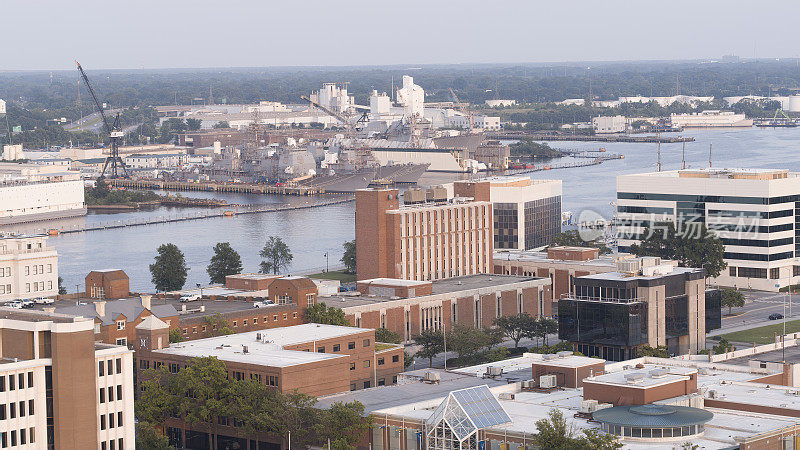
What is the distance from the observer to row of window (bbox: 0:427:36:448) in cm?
2116

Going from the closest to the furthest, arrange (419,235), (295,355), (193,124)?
(295,355)
(419,235)
(193,124)

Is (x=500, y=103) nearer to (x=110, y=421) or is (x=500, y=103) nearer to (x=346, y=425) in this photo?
(x=346, y=425)

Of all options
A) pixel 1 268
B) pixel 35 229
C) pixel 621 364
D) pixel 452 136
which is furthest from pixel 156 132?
pixel 621 364

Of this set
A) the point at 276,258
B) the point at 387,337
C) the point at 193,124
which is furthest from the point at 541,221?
the point at 193,124

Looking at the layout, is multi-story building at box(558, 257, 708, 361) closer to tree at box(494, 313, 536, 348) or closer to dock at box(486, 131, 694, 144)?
tree at box(494, 313, 536, 348)

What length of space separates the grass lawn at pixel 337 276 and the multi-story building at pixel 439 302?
6.94 metres

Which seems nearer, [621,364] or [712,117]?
[621,364]

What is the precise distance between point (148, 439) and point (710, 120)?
129169mm

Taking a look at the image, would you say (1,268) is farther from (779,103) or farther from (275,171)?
(779,103)

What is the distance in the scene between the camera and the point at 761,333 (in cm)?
3788

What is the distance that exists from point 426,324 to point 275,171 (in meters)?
60.5

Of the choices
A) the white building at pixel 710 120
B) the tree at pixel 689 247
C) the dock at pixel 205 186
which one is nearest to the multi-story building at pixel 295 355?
the tree at pixel 689 247

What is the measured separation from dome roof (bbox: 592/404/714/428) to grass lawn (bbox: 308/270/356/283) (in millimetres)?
26300

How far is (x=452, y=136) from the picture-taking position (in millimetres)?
109438
